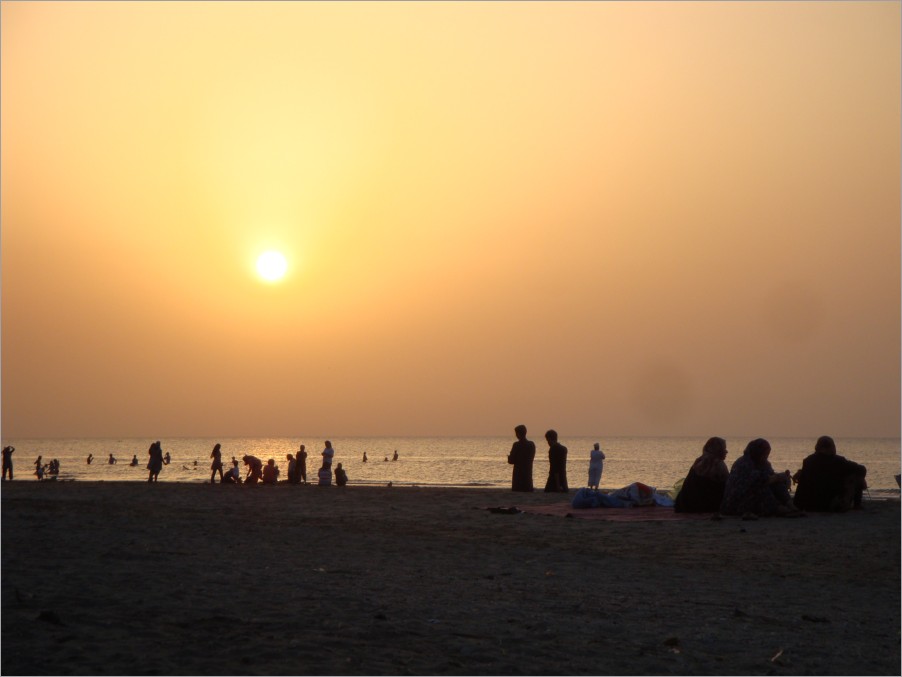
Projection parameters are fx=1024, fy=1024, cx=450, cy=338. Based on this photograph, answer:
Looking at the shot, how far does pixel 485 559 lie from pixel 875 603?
4049 mm

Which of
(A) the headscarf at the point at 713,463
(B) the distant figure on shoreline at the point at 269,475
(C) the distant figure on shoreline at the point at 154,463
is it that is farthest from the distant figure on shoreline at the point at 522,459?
(C) the distant figure on shoreline at the point at 154,463

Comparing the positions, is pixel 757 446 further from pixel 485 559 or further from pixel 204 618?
pixel 204 618

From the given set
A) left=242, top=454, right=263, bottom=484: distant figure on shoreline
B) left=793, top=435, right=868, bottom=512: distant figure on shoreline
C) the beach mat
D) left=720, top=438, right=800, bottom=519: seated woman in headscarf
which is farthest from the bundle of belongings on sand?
left=242, top=454, right=263, bottom=484: distant figure on shoreline

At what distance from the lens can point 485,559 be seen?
37.5 feet

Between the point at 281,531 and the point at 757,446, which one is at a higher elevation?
the point at 757,446

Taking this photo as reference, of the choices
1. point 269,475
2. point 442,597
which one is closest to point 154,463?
point 269,475

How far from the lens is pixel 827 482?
60.1 feet

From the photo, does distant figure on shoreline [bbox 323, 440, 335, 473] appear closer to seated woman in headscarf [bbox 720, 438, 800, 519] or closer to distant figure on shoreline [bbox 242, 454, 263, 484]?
distant figure on shoreline [bbox 242, 454, 263, 484]

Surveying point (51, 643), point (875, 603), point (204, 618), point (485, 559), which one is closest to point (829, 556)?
point (875, 603)

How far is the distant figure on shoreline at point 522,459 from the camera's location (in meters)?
23.6

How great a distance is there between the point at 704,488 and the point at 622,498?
1.79 metres

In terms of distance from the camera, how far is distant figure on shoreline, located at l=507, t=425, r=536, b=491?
23.6m

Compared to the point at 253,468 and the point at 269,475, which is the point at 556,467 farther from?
the point at 253,468

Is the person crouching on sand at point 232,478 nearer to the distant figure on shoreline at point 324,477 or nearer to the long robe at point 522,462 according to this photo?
the distant figure on shoreline at point 324,477
